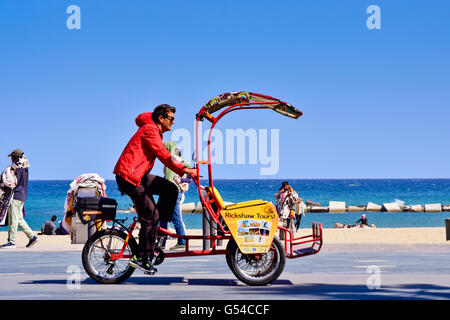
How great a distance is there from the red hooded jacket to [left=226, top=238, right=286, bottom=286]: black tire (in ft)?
3.62

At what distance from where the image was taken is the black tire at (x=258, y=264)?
859 centimetres

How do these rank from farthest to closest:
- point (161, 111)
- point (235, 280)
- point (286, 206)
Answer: point (286, 206) → point (235, 280) → point (161, 111)

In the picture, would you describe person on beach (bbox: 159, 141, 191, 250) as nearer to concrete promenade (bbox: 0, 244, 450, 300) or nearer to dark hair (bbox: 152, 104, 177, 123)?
concrete promenade (bbox: 0, 244, 450, 300)

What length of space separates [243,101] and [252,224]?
1428 millimetres

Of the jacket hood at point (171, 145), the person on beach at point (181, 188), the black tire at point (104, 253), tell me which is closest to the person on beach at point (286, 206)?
the person on beach at point (181, 188)

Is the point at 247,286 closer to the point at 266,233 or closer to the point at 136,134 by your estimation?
the point at 266,233

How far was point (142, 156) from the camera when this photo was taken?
8.45 metres

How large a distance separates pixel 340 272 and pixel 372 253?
129 inches

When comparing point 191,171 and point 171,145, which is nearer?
point 191,171

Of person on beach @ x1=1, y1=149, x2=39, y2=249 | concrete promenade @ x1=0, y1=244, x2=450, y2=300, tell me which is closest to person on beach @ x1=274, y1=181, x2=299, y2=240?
concrete promenade @ x1=0, y1=244, x2=450, y2=300

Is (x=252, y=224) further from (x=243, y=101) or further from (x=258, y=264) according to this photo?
(x=243, y=101)

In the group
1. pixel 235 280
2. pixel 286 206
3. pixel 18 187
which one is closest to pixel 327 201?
pixel 286 206

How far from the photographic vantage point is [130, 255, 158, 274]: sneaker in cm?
849
